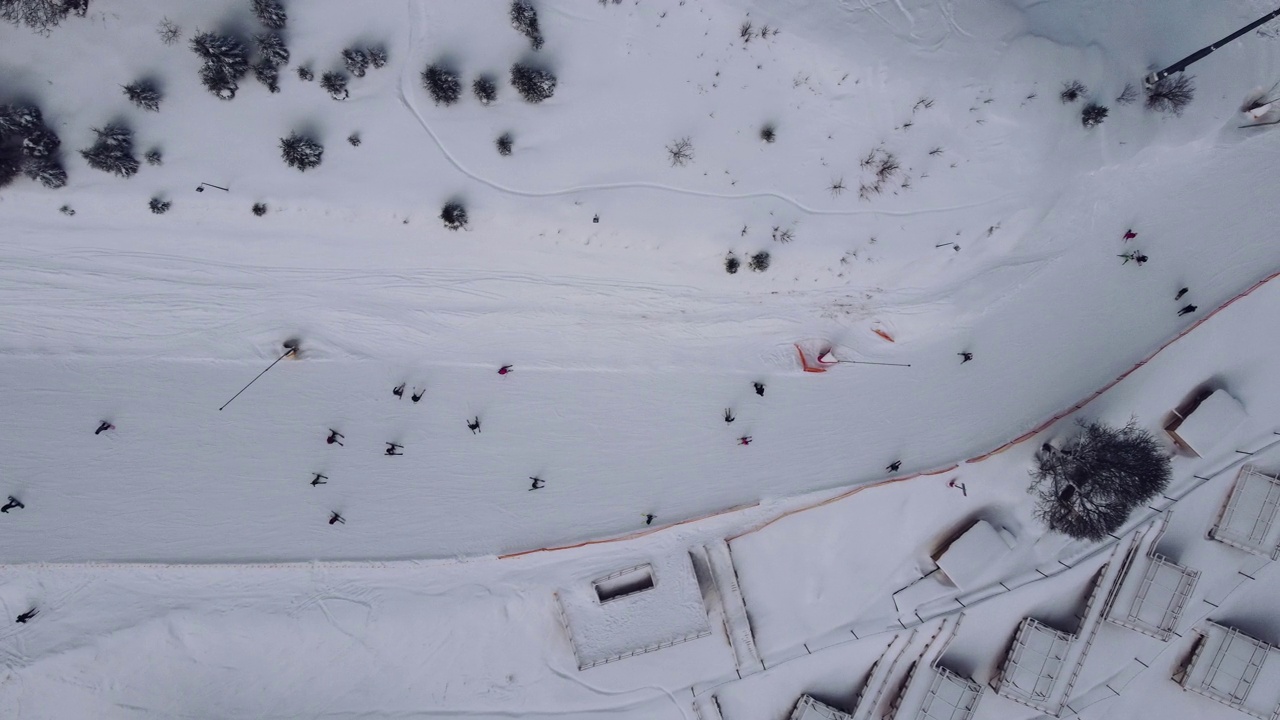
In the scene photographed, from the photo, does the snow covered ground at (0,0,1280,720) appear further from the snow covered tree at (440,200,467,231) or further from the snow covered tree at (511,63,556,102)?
the snow covered tree at (511,63,556,102)

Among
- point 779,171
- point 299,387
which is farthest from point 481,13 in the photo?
point 299,387

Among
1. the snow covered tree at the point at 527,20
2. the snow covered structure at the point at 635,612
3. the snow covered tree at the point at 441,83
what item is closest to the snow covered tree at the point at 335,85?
the snow covered tree at the point at 441,83

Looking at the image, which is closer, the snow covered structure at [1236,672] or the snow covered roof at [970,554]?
the snow covered roof at [970,554]

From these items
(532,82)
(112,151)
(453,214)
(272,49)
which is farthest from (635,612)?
(112,151)

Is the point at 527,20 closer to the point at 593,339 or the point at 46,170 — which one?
the point at 593,339

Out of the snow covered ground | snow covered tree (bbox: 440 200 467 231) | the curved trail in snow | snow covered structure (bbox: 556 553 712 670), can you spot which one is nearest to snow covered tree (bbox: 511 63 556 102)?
the snow covered ground

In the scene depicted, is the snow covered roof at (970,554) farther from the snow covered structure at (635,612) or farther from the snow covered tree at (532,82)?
the snow covered tree at (532,82)

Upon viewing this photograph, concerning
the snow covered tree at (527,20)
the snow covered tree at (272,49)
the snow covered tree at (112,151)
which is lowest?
the snow covered tree at (112,151)
